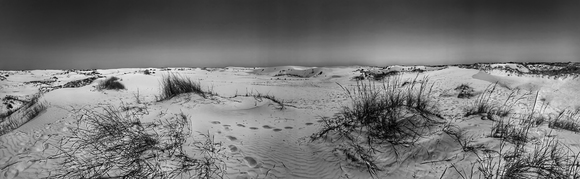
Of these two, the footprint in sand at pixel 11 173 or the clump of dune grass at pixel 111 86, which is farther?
the clump of dune grass at pixel 111 86

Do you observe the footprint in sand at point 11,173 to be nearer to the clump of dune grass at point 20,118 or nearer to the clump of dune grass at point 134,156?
the clump of dune grass at point 134,156

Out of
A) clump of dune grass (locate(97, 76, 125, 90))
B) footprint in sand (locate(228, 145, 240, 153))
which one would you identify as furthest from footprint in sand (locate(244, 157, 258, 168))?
clump of dune grass (locate(97, 76, 125, 90))

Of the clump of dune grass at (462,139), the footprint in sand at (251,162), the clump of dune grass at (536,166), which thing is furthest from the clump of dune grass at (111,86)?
the clump of dune grass at (536,166)

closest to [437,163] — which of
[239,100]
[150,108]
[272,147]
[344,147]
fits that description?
[344,147]

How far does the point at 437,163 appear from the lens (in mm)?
2902

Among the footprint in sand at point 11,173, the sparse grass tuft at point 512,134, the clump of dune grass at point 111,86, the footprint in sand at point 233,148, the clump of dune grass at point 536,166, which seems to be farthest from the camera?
the clump of dune grass at point 111,86

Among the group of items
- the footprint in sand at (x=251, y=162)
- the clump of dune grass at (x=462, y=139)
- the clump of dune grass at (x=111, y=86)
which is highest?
the clump of dune grass at (x=111, y=86)

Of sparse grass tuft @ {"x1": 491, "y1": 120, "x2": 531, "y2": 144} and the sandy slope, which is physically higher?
sparse grass tuft @ {"x1": 491, "y1": 120, "x2": 531, "y2": 144}

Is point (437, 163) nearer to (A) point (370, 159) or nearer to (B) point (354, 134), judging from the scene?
(A) point (370, 159)

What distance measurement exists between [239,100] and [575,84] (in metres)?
10.0

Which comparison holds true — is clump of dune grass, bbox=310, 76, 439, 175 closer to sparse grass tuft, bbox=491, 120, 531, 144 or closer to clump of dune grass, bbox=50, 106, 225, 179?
sparse grass tuft, bbox=491, 120, 531, 144

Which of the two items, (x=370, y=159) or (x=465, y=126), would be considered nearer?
(x=370, y=159)

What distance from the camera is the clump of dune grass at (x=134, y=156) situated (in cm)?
265

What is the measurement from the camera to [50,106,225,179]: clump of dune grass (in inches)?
104
